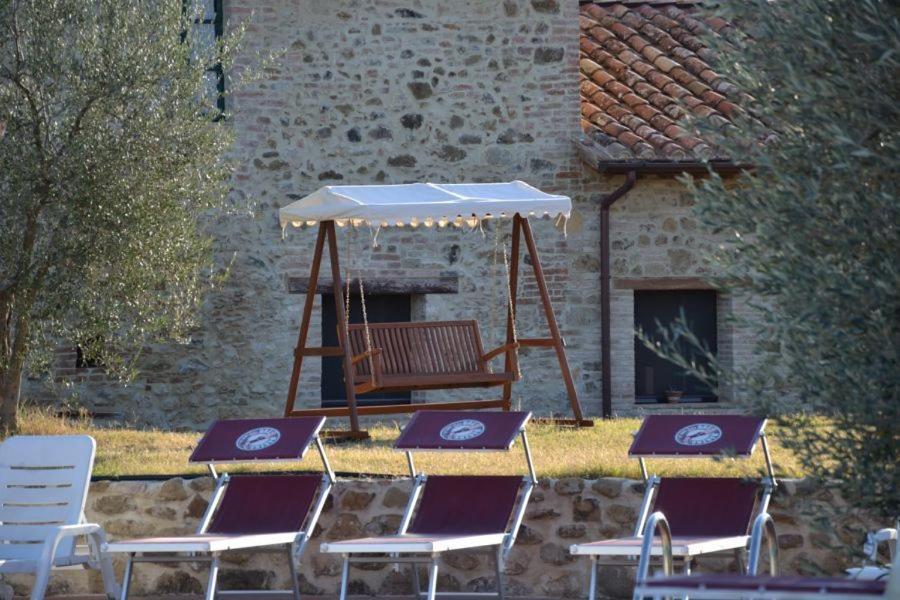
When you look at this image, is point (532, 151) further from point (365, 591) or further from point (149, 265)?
point (365, 591)

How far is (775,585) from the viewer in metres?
3.99

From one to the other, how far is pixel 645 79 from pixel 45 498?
28.2 feet

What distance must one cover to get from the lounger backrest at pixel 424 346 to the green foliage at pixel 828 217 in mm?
5841

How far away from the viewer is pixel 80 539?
7574 mm

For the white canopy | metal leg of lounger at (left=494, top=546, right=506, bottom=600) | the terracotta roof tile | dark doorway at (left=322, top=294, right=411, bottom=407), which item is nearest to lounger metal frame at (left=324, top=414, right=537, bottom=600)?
metal leg of lounger at (left=494, top=546, right=506, bottom=600)

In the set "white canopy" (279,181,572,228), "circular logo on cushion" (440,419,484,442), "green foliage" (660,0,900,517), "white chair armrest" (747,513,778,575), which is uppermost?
"green foliage" (660,0,900,517)

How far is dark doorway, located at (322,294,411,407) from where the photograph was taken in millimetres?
13188

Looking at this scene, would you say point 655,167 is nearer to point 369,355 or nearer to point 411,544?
point 369,355

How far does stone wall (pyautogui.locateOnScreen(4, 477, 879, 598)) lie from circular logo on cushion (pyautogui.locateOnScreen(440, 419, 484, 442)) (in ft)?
1.49

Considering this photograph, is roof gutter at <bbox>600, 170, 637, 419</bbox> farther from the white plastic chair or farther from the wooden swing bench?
the white plastic chair

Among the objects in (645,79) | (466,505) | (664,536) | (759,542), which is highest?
(645,79)

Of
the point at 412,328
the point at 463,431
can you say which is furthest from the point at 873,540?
the point at 412,328

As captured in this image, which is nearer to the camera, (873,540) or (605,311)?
(873,540)

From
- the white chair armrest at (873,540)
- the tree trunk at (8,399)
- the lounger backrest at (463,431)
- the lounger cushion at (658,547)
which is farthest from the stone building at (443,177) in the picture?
the white chair armrest at (873,540)
